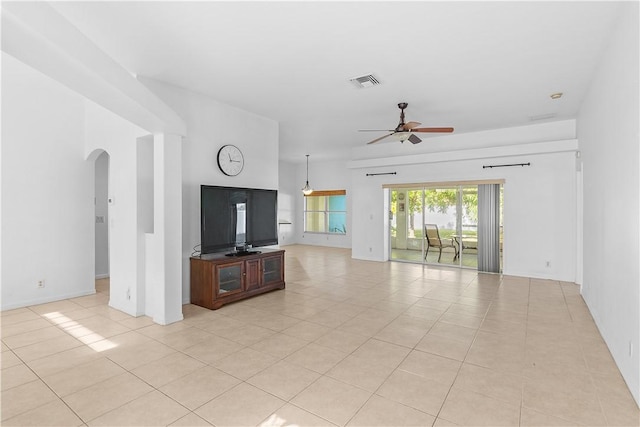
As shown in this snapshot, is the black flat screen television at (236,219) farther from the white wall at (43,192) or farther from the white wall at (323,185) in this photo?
the white wall at (323,185)

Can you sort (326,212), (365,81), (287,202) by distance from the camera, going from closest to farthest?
(365,81), (326,212), (287,202)

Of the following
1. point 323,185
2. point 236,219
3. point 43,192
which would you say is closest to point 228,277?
point 236,219

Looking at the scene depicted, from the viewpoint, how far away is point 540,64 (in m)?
3.77

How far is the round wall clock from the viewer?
197 inches

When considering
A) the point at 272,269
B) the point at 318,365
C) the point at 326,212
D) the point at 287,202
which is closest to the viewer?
the point at 318,365

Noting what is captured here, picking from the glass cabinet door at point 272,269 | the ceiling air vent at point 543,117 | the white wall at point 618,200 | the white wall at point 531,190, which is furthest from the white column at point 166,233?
the ceiling air vent at point 543,117

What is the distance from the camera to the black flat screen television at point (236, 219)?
445cm

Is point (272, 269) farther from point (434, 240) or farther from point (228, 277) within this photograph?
point (434, 240)

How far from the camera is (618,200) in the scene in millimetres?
2887

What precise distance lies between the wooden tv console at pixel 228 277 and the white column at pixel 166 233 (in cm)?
44

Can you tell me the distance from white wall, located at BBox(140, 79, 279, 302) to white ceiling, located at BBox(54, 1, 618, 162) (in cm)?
18

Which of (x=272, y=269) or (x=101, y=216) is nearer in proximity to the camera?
(x=272, y=269)

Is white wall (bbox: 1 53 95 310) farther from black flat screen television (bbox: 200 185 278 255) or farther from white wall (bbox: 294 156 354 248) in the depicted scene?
white wall (bbox: 294 156 354 248)

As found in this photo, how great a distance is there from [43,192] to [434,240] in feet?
25.8
